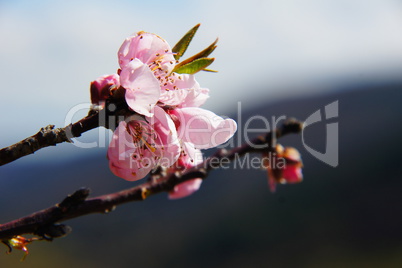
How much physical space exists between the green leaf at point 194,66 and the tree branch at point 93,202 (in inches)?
14.3

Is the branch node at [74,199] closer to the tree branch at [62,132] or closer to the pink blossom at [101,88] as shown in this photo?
the tree branch at [62,132]

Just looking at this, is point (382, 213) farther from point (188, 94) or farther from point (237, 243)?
point (188, 94)

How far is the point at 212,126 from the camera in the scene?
3.71 feet

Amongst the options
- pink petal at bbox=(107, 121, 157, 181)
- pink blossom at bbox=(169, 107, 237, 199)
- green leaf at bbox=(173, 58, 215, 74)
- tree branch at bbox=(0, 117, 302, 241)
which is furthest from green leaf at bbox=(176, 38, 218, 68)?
tree branch at bbox=(0, 117, 302, 241)

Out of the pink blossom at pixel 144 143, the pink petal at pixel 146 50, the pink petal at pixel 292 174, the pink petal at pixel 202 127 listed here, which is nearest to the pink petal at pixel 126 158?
the pink blossom at pixel 144 143

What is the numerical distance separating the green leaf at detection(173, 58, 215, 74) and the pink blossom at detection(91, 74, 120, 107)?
17cm

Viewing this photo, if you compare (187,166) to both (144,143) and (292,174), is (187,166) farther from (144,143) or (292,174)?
(292,174)

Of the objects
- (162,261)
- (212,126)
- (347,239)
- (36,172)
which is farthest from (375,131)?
(36,172)

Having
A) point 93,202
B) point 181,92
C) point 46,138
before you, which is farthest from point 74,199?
point 181,92

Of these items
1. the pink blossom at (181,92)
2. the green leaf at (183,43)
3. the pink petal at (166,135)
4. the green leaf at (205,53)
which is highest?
the green leaf at (183,43)

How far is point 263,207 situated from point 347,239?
303 inches

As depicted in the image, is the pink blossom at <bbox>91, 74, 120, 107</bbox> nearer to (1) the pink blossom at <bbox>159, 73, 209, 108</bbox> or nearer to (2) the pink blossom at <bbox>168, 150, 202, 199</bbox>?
(1) the pink blossom at <bbox>159, 73, 209, 108</bbox>

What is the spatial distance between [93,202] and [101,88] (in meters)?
0.33

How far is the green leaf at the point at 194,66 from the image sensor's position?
1.07 meters
